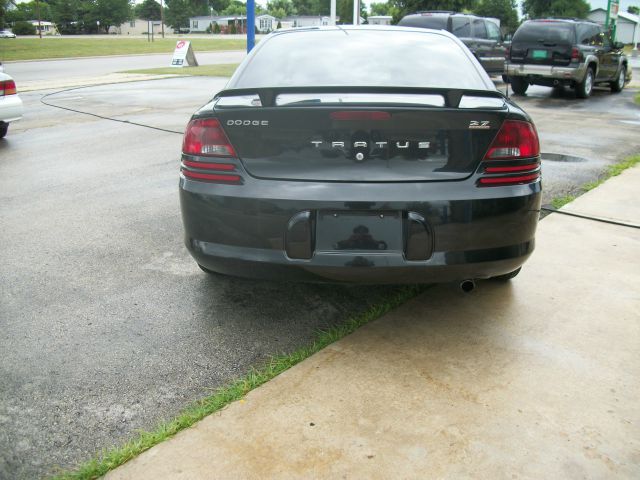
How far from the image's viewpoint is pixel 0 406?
261cm

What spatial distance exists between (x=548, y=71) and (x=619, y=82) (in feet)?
11.7

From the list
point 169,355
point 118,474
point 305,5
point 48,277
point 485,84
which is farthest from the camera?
point 305,5

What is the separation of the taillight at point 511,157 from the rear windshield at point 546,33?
1294 centimetres

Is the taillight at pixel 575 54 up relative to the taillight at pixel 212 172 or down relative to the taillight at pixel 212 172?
up

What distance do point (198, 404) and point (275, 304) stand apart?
42.7 inches

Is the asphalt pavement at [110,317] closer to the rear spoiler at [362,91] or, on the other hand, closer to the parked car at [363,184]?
the parked car at [363,184]

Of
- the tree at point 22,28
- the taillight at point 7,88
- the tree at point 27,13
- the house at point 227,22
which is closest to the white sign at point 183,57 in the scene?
the taillight at point 7,88

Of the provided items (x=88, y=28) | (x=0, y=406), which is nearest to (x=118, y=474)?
(x=0, y=406)

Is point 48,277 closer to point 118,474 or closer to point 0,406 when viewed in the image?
point 0,406

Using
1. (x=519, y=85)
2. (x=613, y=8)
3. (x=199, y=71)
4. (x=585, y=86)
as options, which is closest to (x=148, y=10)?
(x=199, y=71)

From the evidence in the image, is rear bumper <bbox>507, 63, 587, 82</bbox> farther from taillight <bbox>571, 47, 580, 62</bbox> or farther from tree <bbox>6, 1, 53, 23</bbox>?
tree <bbox>6, 1, 53, 23</bbox>

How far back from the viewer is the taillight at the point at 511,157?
116 inches

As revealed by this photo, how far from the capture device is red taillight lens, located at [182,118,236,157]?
9.87 ft

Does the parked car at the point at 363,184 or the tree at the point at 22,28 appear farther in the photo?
the tree at the point at 22,28
